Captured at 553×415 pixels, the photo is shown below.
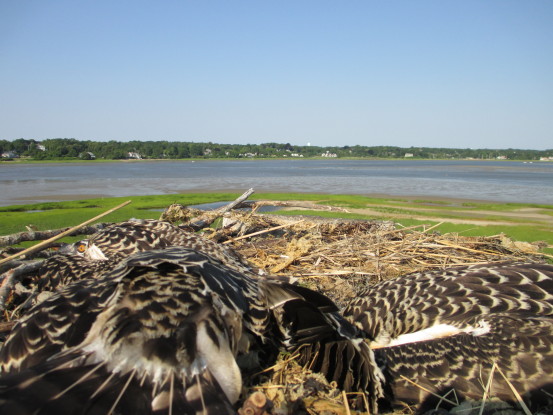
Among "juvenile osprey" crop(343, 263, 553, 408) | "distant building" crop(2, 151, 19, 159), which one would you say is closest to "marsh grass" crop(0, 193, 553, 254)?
"juvenile osprey" crop(343, 263, 553, 408)

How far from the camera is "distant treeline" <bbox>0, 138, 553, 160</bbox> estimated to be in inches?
3634

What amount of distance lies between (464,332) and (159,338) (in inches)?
73.7

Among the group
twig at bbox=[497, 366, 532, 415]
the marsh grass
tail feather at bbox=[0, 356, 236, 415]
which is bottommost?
the marsh grass

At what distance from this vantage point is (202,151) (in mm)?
122250

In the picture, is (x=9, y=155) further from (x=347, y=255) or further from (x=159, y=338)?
(x=159, y=338)

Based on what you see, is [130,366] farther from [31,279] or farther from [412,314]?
[31,279]

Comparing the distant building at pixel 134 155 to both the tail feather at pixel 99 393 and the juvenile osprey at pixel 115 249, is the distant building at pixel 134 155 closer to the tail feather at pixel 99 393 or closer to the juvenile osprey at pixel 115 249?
the juvenile osprey at pixel 115 249

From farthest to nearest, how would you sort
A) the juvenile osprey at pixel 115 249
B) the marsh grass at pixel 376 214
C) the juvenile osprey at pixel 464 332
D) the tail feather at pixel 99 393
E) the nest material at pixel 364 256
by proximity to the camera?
1. the marsh grass at pixel 376 214
2. the nest material at pixel 364 256
3. the juvenile osprey at pixel 115 249
4. the juvenile osprey at pixel 464 332
5. the tail feather at pixel 99 393

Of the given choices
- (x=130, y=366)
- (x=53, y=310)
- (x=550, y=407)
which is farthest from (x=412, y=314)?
(x=53, y=310)

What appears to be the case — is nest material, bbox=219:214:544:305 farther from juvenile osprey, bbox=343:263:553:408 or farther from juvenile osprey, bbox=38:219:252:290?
juvenile osprey, bbox=343:263:553:408

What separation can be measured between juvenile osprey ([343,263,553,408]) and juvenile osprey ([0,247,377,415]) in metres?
0.50

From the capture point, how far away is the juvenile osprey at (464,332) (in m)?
2.19

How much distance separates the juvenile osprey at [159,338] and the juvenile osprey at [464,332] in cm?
50

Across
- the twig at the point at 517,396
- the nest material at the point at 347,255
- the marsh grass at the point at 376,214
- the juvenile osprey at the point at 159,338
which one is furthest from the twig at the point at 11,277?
the marsh grass at the point at 376,214
